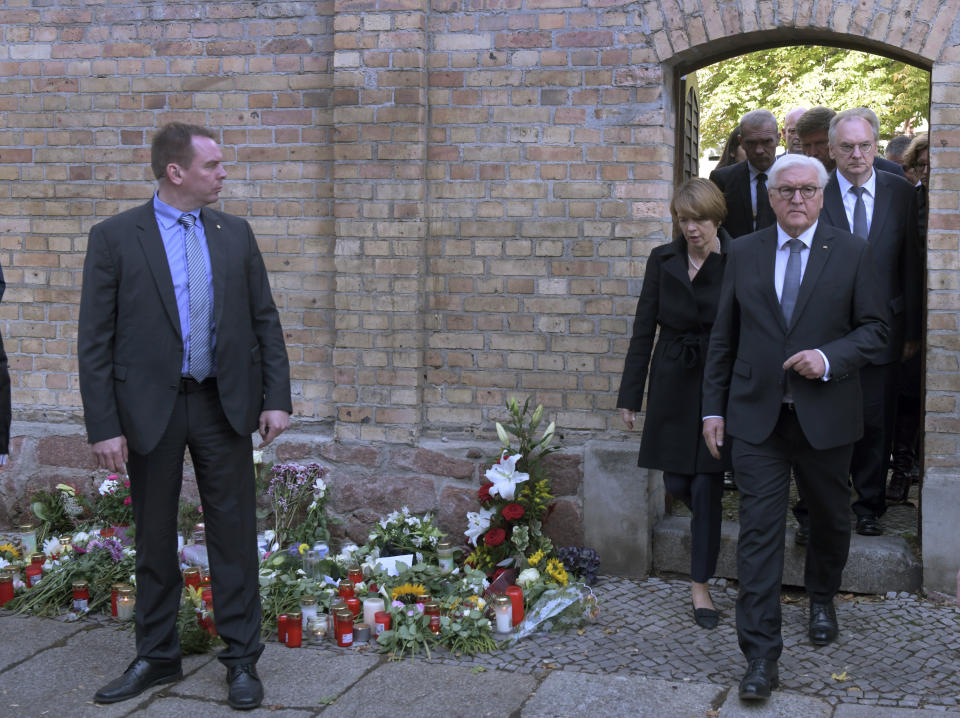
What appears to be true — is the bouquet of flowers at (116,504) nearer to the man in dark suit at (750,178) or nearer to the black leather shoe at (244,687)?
the black leather shoe at (244,687)

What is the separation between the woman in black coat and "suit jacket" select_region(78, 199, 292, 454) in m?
1.77

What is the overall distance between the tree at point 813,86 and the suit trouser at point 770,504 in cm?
1053

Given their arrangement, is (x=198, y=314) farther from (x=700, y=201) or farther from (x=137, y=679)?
(x=700, y=201)

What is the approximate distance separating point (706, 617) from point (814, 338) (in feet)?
4.52

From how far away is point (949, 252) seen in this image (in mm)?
4840

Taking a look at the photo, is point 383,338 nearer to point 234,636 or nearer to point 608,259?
point 608,259

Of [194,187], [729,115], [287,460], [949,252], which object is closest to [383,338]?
[287,460]

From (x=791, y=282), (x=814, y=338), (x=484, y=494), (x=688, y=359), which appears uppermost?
(x=791, y=282)

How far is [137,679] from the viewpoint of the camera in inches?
158

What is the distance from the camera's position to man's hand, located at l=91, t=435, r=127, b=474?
382 cm

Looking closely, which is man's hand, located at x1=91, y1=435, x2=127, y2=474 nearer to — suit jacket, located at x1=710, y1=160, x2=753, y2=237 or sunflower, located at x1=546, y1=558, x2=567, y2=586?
sunflower, located at x1=546, y1=558, x2=567, y2=586

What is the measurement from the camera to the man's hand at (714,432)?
4.15m

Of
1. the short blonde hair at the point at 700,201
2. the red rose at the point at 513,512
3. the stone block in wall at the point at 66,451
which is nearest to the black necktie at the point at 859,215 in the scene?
the short blonde hair at the point at 700,201

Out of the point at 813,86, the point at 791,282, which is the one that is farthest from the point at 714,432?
the point at 813,86
